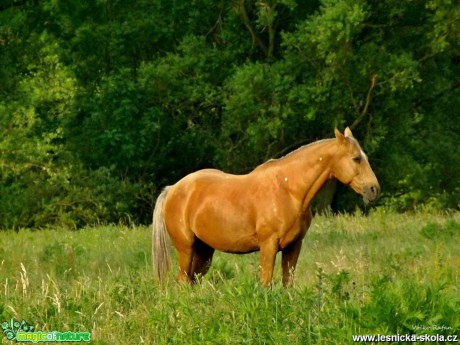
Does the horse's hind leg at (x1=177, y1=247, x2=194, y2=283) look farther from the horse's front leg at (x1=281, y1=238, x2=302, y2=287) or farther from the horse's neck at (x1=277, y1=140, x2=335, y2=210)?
the horse's neck at (x1=277, y1=140, x2=335, y2=210)

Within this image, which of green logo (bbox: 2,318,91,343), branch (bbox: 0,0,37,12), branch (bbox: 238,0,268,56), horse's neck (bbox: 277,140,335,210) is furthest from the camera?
branch (bbox: 238,0,268,56)

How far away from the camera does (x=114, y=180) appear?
2627 centimetres

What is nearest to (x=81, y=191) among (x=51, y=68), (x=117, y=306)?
(x=51, y=68)

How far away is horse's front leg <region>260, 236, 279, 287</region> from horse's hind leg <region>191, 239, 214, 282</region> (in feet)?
4.07

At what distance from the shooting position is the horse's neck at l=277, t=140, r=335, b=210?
9750 millimetres

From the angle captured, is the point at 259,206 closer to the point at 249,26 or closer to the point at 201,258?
the point at 201,258

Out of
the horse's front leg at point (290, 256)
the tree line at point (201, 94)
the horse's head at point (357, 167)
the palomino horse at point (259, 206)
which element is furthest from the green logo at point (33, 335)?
the tree line at point (201, 94)

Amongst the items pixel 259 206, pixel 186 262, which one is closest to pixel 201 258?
pixel 186 262

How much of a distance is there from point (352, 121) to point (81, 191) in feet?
25.0

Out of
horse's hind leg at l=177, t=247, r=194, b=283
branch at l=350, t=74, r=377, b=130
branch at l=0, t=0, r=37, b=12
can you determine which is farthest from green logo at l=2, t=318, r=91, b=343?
branch at l=0, t=0, r=37, b=12

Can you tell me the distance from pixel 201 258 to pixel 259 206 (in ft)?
4.29

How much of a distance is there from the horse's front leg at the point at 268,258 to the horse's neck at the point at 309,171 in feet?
1.53

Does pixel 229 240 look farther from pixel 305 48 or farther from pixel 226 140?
pixel 226 140

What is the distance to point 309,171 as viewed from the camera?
32.1 feet
